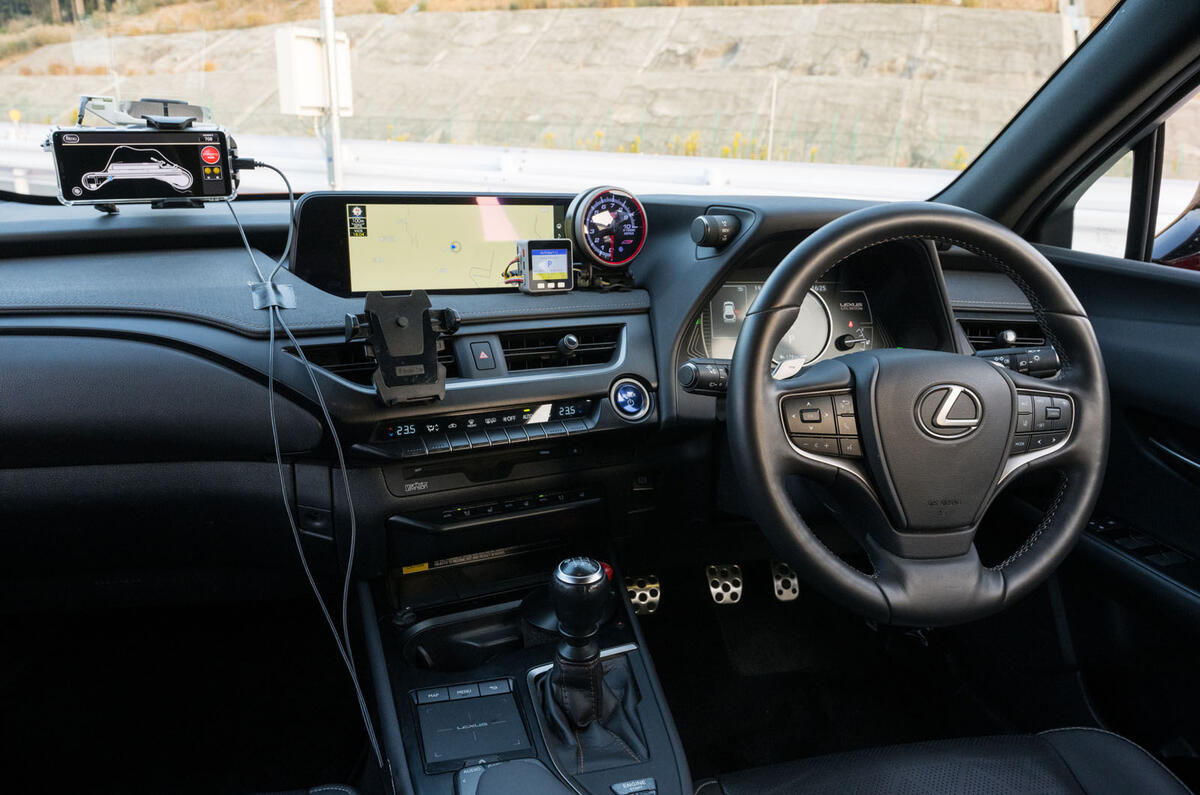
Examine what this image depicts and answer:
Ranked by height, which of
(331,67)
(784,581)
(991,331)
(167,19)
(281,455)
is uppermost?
(167,19)

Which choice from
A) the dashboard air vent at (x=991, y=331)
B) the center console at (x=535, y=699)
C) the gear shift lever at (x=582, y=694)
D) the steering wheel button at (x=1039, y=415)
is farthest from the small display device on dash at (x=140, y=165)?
the dashboard air vent at (x=991, y=331)

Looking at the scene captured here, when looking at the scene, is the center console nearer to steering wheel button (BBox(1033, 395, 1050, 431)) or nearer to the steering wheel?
the steering wheel

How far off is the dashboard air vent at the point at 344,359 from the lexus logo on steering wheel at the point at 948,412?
3.39 feet

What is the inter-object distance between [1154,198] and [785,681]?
159 cm

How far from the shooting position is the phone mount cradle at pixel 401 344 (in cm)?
155

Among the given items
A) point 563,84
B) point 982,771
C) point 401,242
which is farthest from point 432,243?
point 563,84

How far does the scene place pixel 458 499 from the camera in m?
1.79

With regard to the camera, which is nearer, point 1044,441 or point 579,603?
point 1044,441

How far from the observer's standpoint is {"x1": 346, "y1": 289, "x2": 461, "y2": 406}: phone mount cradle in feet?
5.08

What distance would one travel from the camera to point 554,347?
6.15ft

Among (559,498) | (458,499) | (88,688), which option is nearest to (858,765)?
(559,498)

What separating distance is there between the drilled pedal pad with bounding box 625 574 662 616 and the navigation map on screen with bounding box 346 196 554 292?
0.92 metres

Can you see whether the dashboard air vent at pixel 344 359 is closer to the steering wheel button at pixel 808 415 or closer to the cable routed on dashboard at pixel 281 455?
the cable routed on dashboard at pixel 281 455

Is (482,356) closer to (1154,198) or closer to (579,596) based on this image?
(579,596)
